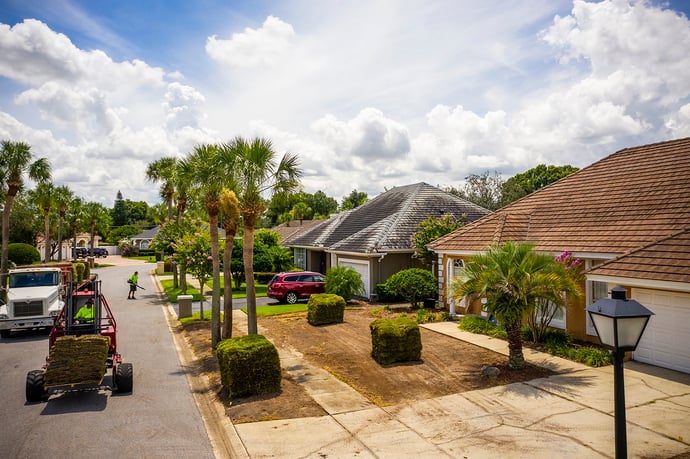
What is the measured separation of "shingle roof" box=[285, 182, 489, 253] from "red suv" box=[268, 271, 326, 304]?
7.89ft

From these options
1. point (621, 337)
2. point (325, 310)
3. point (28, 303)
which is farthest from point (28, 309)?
point (621, 337)

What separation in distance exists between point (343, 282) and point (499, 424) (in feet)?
46.8

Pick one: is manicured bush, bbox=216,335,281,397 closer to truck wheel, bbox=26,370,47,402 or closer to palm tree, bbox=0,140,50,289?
truck wheel, bbox=26,370,47,402

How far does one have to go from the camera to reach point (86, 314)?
11562 millimetres

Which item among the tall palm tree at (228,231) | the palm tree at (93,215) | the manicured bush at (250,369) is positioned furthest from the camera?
the palm tree at (93,215)

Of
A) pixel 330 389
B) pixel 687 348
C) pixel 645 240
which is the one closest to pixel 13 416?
pixel 330 389

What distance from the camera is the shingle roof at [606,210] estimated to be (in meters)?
13.9

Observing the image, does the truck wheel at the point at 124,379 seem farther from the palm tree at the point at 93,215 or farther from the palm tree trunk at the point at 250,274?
the palm tree at the point at 93,215

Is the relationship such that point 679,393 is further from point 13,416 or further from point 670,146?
point 13,416

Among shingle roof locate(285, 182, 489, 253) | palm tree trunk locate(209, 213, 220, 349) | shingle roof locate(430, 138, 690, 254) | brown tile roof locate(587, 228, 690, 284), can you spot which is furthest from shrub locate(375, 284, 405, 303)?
brown tile roof locate(587, 228, 690, 284)

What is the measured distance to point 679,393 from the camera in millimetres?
9734

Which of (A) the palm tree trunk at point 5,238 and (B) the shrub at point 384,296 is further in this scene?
(A) the palm tree trunk at point 5,238

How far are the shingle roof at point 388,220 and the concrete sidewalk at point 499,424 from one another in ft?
45.0

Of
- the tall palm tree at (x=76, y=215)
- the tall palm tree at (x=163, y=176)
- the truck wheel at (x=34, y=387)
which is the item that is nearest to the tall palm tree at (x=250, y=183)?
the truck wheel at (x=34, y=387)
